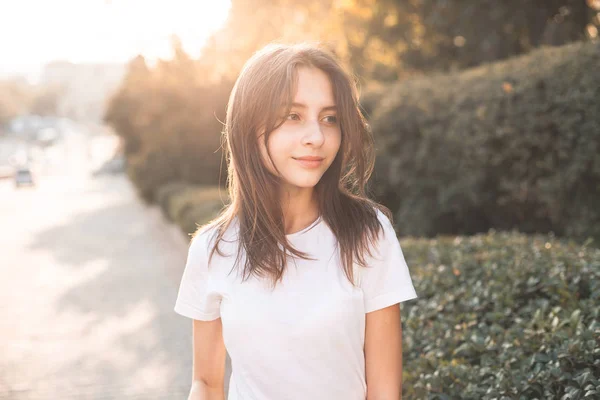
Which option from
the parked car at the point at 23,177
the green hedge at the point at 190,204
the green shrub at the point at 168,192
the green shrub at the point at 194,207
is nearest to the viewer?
the green shrub at the point at 194,207

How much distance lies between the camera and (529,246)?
15.9 feet

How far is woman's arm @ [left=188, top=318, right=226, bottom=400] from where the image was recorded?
204cm

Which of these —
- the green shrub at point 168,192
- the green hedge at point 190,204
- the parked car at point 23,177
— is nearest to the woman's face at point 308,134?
the green hedge at point 190,204

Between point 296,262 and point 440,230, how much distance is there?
23.1 feet

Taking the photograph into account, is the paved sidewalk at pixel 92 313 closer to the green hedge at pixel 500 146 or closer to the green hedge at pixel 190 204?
the green hedge at pixel 190 204

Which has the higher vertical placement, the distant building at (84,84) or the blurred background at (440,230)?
the blurred background at (440,230)

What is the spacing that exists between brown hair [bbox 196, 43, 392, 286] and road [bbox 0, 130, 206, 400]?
358 cm

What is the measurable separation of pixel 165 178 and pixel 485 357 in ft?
56.4

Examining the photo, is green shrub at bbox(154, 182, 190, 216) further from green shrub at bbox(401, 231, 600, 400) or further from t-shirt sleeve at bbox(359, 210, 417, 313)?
t-shirt sleeve at bbox(359, 210, 417, 313)

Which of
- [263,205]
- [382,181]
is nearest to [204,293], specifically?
[263,205]

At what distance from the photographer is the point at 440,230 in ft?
28.6

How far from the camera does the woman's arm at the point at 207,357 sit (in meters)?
2.04

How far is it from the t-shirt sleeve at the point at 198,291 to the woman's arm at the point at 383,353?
474mm

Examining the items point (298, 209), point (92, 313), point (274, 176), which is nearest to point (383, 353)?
point (298, 209)
